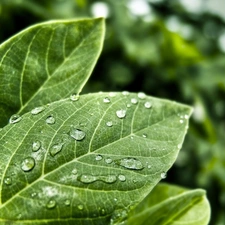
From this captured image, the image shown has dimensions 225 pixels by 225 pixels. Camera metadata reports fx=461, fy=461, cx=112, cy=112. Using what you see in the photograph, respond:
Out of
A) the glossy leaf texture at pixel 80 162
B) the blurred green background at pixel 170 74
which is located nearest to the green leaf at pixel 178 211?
the glossy leaf texture at pixel 80 162

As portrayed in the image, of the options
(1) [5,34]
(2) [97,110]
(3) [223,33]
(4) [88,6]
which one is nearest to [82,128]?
(2) [97,110]

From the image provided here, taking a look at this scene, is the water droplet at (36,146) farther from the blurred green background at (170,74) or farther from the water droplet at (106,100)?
the blurred green background at (170,74)

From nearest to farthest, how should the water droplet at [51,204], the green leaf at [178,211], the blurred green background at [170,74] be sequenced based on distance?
the water droplet at [51,204]
the green leaf at [178,211]
the blurred green background at [170,74]

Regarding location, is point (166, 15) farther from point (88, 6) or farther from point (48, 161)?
point (48, 161)

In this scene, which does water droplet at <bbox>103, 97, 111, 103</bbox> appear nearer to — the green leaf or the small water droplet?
the small water droplet

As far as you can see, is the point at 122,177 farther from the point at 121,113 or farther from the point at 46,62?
the point at 46,62

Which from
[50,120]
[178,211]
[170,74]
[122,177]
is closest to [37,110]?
[50,120]

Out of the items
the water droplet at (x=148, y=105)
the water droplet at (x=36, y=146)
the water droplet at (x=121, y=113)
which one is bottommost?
the water droplet at (x=148, y=105)
